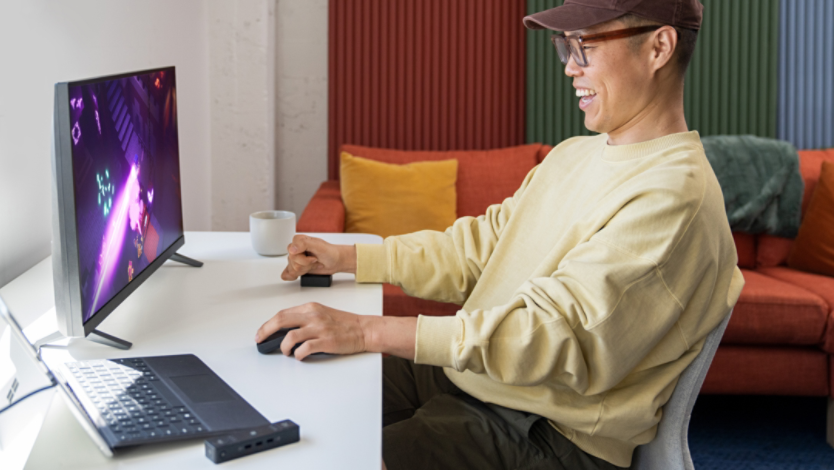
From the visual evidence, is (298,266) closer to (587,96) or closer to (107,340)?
(107,340)

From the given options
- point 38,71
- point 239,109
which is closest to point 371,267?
point 38,71

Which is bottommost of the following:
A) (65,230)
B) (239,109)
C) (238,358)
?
(238,358)

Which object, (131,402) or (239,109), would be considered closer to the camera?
(131,402)

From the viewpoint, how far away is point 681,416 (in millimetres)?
1165

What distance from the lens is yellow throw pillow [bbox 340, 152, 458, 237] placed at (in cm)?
303

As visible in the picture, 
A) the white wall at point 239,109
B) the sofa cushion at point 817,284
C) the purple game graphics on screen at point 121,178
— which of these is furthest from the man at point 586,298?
the white wall at point 239,109

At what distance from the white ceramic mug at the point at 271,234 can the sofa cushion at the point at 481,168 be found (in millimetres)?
1539

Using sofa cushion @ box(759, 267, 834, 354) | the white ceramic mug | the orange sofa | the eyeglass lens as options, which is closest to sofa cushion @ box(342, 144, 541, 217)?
the orange sofa

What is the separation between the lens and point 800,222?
2.93m

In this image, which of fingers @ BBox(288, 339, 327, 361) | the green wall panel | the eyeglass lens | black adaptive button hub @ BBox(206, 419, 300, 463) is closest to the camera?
black adaptive button hub @ BBox(206, 419, 300, 463)

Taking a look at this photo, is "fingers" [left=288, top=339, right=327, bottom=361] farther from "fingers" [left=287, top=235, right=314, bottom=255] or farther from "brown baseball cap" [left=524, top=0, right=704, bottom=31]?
"brown baseball cap" [left=524, top=0, right=704, bottom=31]

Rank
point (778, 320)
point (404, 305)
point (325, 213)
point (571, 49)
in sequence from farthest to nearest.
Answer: point (325, 213), point (404, 305), point (778, 320), point (571, 49)

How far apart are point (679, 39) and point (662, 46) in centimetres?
3

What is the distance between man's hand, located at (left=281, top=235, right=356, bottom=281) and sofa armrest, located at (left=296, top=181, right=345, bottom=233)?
3.22 ft
